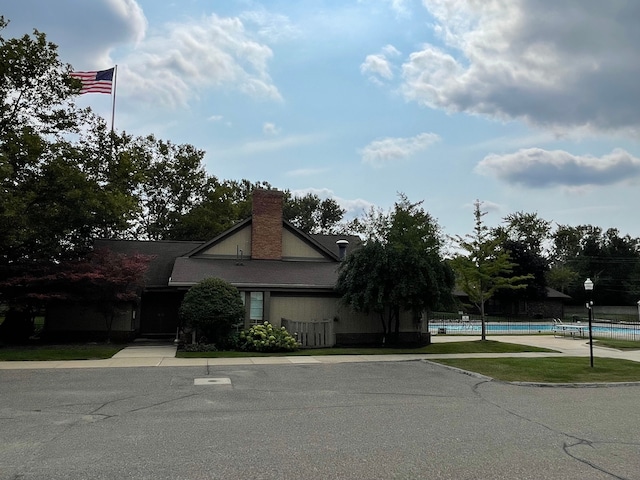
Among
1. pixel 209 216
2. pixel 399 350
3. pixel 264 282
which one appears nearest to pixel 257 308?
pixel 264 282

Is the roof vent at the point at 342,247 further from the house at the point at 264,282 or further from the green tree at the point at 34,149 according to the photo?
the green tree at the point at 34,149

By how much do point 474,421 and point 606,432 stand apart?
187 cm

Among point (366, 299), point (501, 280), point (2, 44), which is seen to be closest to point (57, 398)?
point (366, 299)

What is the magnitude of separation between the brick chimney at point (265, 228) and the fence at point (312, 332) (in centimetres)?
430

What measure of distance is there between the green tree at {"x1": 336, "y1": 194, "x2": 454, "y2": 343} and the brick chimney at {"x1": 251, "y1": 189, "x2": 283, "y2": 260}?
433cm

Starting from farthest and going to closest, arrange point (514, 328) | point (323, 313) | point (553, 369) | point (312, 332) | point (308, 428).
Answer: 1. point (514, 328)
2. point (323, 313)
3. point (312, 332)
4. point (553, 369)
5. point (308, 428)

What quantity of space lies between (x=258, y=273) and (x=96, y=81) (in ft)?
42.3

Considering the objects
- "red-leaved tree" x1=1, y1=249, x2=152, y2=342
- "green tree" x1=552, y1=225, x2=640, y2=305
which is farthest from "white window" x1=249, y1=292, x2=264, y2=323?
"green tree" x1=552, y1=225, x2=640, y2=305

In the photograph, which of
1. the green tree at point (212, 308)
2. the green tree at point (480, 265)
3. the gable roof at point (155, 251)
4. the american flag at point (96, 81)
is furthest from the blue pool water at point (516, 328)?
the american flag at point (96, 81)

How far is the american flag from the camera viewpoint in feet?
84.8

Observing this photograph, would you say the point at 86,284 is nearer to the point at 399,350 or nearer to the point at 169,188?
the point at 399,350

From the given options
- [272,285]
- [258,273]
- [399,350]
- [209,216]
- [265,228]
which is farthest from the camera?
[209,216]

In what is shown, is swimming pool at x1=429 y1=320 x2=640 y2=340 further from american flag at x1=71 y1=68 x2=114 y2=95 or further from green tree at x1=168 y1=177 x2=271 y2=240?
american flag at x1=71 y1=68 x2=114 y2=95

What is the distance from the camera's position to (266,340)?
19562 millimetres
